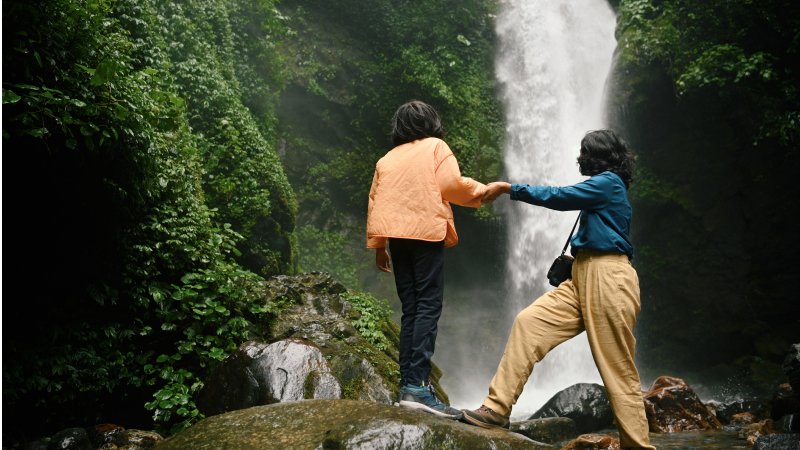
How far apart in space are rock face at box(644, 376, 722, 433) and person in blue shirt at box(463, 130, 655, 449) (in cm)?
415

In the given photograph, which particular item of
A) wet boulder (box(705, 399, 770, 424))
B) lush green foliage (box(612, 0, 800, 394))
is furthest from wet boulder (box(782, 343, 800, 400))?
lush green foliage (box(612, 0, 800, 394))

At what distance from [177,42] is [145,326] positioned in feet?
15.8

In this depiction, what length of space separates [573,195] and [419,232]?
92cm

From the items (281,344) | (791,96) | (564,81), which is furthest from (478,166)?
(281,344)

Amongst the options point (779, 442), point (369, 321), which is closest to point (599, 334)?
point (779, 442)

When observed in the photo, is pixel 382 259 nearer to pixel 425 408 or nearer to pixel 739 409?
pixel 425 408

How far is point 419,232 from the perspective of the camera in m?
3.46

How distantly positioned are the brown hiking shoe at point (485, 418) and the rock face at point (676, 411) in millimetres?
4437

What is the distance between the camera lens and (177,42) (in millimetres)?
8125

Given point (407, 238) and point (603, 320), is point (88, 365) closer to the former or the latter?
point (407, 238)

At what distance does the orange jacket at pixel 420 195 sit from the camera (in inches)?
137

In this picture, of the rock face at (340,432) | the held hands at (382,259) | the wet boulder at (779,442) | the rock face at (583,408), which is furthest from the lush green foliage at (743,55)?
the rock face at (340,432)

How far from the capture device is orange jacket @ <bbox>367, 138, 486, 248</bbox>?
3.47 m

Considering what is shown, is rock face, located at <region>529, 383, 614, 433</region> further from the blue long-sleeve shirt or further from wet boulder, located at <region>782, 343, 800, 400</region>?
the blue long-sleeve shirt
